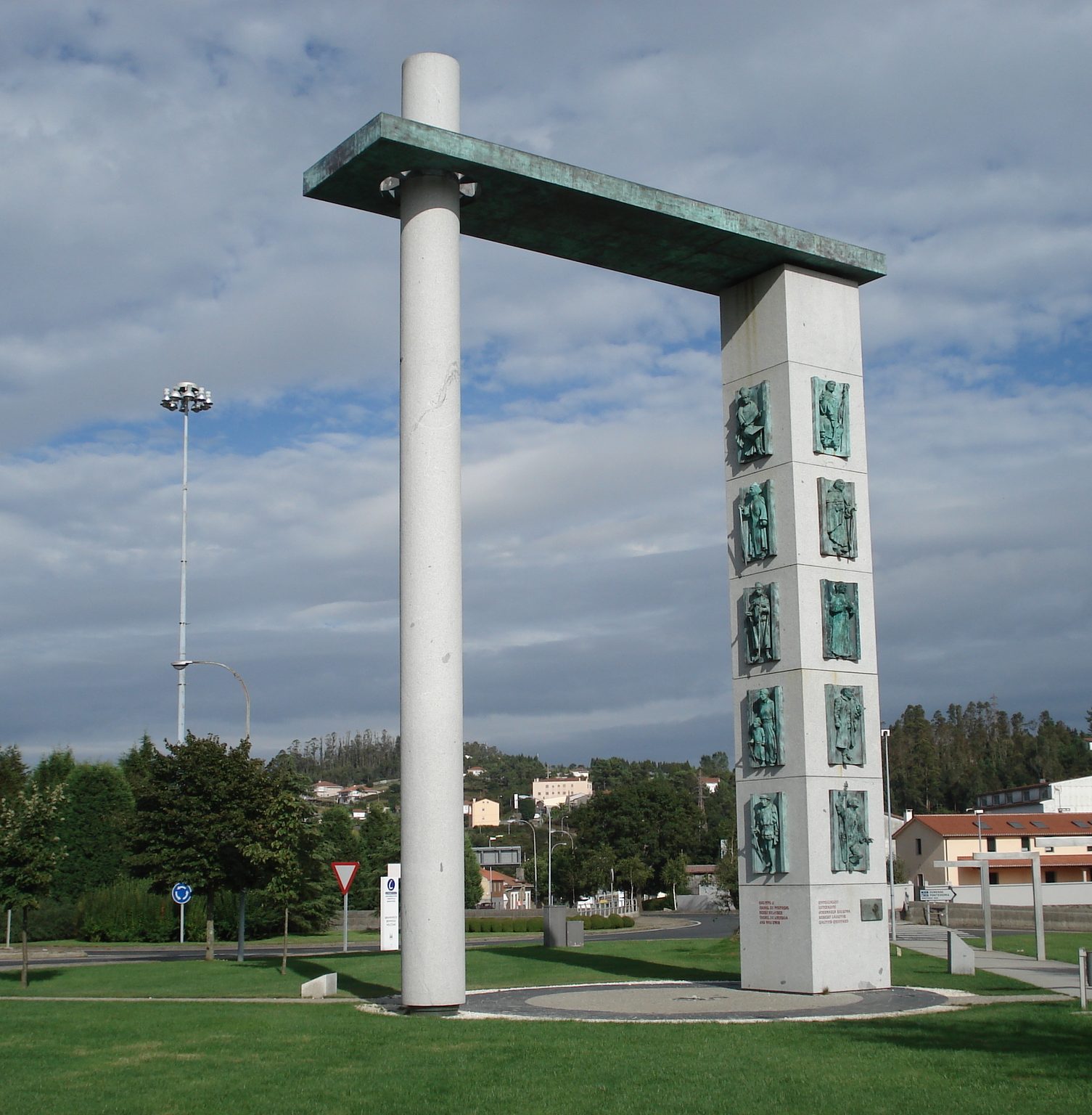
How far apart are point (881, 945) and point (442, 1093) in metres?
12.7

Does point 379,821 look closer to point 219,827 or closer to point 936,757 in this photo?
point 219,827

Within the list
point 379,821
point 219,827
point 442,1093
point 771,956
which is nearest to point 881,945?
point 771,956

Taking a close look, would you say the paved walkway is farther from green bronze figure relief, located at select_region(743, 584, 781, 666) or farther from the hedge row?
the hedge row

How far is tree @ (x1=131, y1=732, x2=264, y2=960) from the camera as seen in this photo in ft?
116

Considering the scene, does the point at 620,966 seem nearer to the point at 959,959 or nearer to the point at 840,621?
the point at 959,959

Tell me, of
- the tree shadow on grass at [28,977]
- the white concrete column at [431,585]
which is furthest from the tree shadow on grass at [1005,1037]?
the tree shadow on grass at [28,977]

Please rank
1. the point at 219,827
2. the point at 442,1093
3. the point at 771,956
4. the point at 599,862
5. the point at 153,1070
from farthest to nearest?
the point at 599,862 < the point at 219,827 < the point at 771,956 < the point at 153,1070 < the point at 442,1093

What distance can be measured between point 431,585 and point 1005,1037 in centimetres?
950

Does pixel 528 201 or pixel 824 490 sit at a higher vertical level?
pixel 528 201

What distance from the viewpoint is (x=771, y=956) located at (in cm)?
2216

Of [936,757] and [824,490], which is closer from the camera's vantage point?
[824,490]

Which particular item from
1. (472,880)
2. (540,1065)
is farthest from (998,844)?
(540,1065)

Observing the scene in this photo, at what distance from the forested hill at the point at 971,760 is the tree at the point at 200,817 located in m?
114

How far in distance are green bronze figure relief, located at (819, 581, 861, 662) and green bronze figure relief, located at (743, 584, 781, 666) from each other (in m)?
0.80
